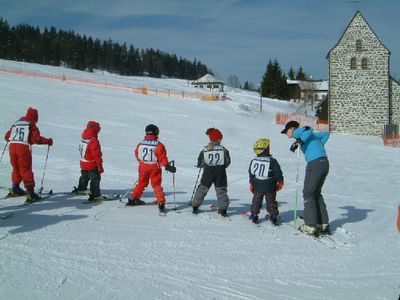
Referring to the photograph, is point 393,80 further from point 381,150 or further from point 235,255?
point 235,255

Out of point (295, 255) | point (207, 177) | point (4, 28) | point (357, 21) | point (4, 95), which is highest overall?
point (4, 28)

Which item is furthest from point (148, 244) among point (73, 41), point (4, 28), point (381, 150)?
point (73, 41)

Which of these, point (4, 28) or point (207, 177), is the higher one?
point (4, 28)

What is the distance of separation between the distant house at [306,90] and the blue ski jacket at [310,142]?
67902 mm

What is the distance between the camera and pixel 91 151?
828 centimetres

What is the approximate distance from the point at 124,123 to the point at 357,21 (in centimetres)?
2306

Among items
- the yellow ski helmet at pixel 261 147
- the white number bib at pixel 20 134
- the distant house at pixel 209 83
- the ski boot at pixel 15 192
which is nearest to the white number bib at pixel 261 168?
the yellow ski helmet at pixel 261 147

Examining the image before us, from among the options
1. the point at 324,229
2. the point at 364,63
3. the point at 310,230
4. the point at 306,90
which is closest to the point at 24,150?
the point at 310,230

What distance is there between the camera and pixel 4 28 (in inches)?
3381

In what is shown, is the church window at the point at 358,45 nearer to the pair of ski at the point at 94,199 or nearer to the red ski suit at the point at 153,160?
the pair of ski at the point at 94,199

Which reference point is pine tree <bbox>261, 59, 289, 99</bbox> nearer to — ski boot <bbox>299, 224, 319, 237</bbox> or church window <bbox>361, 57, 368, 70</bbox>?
church window <bbox>361, 57, 368, 70</bbox>

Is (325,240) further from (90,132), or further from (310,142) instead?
(90,132)

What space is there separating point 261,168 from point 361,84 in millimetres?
31690

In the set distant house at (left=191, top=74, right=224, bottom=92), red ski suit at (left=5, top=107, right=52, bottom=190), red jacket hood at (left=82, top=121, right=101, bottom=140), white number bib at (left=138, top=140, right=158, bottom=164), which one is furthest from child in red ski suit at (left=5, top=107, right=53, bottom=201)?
distant house at (left=191, top=74, right=224, bottom=92)
